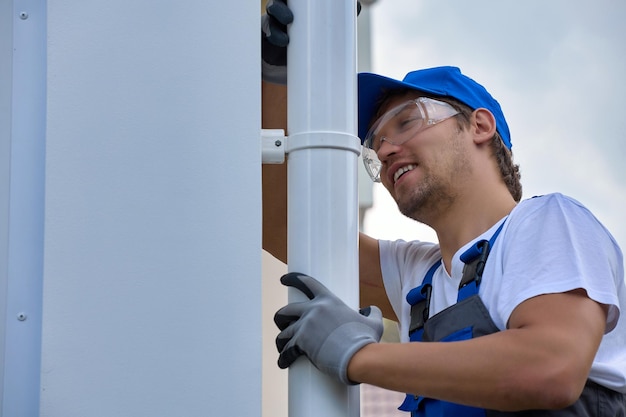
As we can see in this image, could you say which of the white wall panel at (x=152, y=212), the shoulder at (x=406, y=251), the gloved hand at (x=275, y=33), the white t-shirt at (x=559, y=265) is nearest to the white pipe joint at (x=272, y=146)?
the white wall panel at (x=152, y=212)

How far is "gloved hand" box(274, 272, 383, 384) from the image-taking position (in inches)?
50.2

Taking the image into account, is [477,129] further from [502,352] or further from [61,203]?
[61,203]

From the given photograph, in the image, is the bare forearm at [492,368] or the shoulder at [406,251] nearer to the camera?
the bare forearm at [492,368]

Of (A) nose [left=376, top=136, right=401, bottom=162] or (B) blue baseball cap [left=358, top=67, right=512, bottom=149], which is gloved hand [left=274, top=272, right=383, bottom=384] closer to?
(A) nose [left=376, top=136, right=401, bottom=162]

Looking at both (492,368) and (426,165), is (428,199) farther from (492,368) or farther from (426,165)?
(492,368)

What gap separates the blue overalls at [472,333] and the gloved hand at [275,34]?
62 cm

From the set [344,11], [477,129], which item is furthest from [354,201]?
[477,129]

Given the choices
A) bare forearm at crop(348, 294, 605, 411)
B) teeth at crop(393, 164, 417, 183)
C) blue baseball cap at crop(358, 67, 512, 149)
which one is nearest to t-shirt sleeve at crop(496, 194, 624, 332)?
bare forearm at crop(348, 294, 605, 411)

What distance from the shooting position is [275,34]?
1.46 m

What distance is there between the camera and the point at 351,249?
137cm

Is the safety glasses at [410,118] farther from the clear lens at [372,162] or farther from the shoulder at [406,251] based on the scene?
the shoulder at [406,251]

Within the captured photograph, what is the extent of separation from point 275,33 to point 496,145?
89 centimetres

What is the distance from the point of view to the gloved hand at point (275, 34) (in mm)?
1433

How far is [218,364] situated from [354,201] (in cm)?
41
